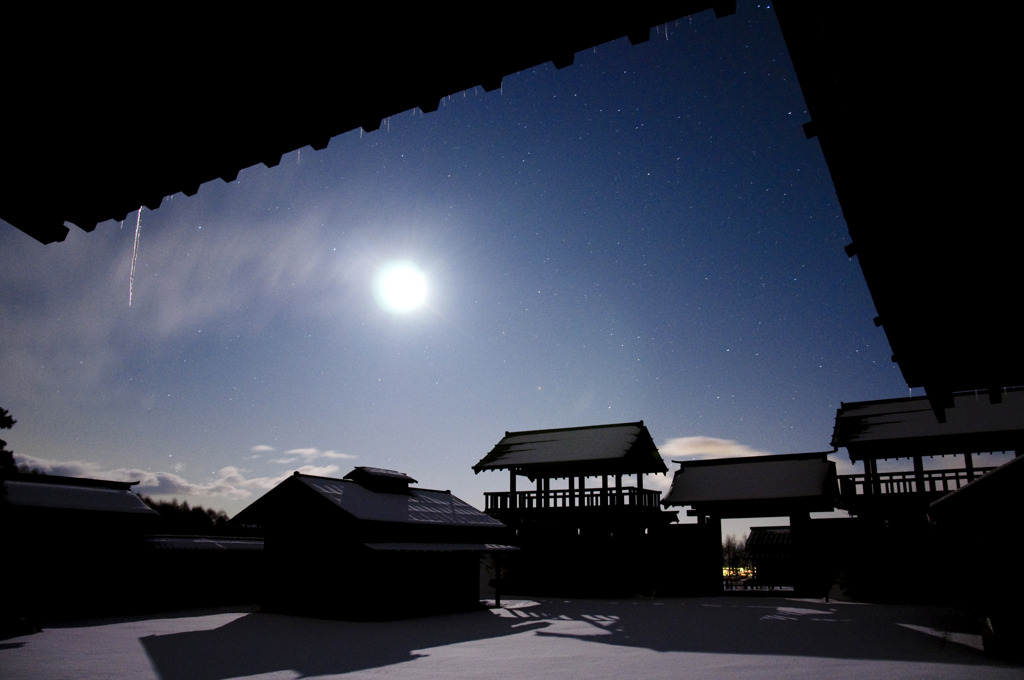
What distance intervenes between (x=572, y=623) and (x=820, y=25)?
1843 cm

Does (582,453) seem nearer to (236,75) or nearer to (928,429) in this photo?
(928,429)

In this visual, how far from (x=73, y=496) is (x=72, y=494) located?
16 cm

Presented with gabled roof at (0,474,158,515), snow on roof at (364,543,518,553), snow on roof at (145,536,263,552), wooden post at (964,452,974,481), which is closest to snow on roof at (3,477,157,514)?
gabled roof at (0,474,158,515)

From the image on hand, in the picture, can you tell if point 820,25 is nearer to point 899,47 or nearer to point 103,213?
point 899,47

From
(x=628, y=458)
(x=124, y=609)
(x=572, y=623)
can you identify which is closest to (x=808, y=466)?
(x=628, y=458)

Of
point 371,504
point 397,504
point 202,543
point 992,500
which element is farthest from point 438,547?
point 992,500

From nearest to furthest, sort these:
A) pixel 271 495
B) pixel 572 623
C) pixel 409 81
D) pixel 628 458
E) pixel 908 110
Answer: pixel 409 81 → pixel 908 110 → pixel 572 623 → pixel 271 495 → pixel 628 458

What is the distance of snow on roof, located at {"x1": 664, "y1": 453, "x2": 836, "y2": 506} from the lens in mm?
27461

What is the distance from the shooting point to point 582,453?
29391 mm

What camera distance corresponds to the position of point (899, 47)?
2730 millimetres

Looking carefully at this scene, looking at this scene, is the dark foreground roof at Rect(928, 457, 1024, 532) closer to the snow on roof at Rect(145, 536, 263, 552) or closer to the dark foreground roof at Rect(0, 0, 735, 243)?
the dark foreground roof at Rect(0, 0, 735, 243)

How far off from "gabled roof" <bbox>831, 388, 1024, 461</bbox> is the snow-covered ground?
6872 millimetres

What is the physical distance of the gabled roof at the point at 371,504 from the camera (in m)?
20.7

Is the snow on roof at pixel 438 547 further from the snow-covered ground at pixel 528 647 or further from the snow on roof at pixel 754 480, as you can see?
the snow on roof at pixel 754 480
